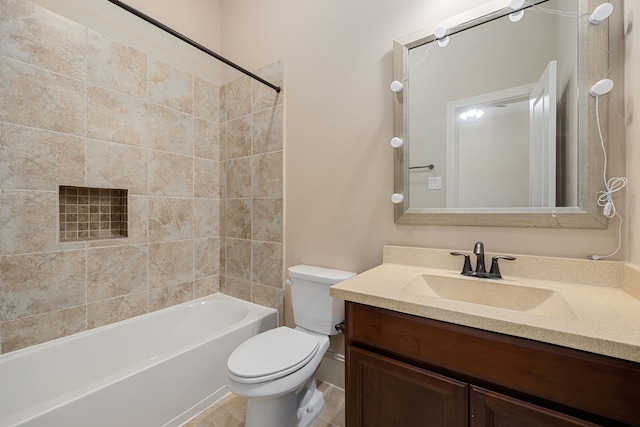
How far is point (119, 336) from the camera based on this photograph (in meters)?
1.70

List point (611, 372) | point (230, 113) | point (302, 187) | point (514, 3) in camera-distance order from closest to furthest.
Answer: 1. point (611, 372)
2. point (514, 3)
3. point (302, 187)
4. point (230, 113)

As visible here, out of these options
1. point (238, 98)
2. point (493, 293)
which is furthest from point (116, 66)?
point (493, 293)

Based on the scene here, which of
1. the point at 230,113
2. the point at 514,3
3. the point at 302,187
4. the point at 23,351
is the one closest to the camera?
the point at 514,3

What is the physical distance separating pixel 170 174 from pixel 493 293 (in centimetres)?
212

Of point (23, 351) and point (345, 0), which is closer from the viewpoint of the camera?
point (23, 351)

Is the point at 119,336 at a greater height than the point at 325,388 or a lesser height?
greater

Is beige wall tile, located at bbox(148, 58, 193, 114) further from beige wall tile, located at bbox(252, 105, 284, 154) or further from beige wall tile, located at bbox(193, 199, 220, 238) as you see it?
beige wall tile, located at bbox(193, 199, 220, 238)

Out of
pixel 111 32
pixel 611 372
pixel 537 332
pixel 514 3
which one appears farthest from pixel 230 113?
pixel 611 372

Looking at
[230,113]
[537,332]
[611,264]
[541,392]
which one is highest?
[230,113]

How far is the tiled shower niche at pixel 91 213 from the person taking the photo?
1.65 m

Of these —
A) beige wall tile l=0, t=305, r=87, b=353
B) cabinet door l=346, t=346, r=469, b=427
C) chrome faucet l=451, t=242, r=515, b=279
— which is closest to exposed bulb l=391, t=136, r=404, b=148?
chrome faucet l=451, t=242, r=515, b=279

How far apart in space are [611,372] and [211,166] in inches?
95.5

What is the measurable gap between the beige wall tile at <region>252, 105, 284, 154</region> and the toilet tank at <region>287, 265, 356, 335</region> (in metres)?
0.92

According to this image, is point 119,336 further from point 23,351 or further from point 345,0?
point 345,0
